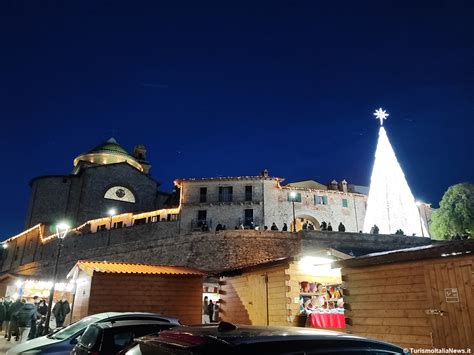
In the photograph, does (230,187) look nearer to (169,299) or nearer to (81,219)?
(81,219)

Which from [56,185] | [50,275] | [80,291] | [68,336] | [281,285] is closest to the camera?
[68,336]

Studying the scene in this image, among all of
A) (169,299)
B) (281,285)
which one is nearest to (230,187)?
(169,299)

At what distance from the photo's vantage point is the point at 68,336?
916 cm

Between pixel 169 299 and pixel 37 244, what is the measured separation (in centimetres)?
3989

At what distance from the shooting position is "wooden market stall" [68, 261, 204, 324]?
14.9 meters

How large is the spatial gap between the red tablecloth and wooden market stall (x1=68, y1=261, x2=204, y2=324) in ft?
18.8

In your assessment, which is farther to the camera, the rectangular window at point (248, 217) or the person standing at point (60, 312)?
the rectangular window at point (248, 217)

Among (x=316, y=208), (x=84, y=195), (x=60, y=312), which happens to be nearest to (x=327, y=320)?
(x=60, y=312)

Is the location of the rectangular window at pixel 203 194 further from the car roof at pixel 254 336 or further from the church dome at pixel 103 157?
the car roof at pixel 254 336

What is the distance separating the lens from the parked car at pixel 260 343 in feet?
7.95

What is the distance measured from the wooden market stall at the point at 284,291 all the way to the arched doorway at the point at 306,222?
29.5m

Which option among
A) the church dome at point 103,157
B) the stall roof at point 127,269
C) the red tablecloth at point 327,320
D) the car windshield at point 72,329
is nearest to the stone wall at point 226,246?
the stall roof at point 127,269

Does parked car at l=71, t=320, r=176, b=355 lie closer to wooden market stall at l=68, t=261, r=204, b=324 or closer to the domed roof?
wooden market stall at l=68, t=261, r=204, b=324

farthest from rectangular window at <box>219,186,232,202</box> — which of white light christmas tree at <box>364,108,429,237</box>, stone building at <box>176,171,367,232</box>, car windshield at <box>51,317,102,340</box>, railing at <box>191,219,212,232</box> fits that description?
car windshield at <box>51,317,102,340</box>
